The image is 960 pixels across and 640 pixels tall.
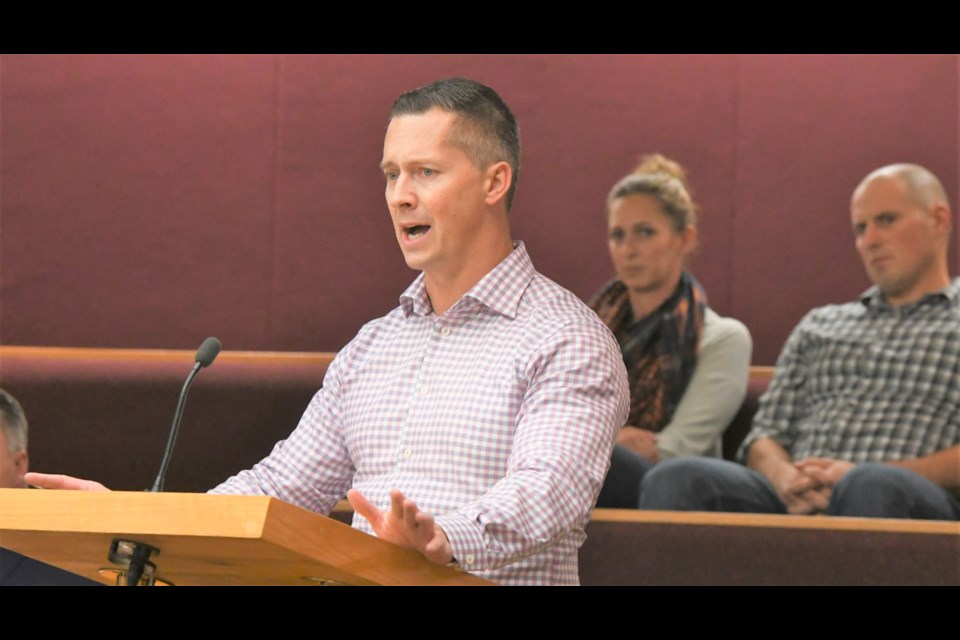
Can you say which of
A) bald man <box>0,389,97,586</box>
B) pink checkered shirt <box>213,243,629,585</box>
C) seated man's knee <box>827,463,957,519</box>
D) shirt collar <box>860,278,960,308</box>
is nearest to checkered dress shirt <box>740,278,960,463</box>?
shirt collar <box>860,278,960,308</box>

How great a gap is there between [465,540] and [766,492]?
1.25 metres

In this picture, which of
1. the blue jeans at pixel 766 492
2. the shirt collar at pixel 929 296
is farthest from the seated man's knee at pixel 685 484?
the shirt collar at pixel 929 296

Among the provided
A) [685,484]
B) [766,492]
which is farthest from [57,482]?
[766,492]

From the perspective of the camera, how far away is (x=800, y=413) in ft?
8.39

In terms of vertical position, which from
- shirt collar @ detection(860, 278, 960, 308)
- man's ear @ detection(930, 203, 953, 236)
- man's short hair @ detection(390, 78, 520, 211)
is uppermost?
man's ear @ detection(930, 203, 953, 236)

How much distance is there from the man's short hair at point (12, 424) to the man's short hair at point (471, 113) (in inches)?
46.2

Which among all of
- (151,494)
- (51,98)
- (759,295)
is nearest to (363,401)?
(151,494)

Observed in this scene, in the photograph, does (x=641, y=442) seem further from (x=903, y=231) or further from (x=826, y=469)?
(x=903, y=231)

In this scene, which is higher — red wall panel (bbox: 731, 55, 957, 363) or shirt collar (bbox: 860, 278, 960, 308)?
red wall panel (bbox: 731, 55, 957, 363)

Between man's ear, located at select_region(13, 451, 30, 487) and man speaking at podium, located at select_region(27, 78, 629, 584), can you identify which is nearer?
man speaking at podium, located at select_region(27, 78, 629, 584)

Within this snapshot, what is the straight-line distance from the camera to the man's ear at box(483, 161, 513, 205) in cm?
150

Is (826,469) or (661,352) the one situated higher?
(661,352)

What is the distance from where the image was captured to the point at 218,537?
0.99 metres

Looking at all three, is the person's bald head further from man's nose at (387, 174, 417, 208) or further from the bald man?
the bald man
